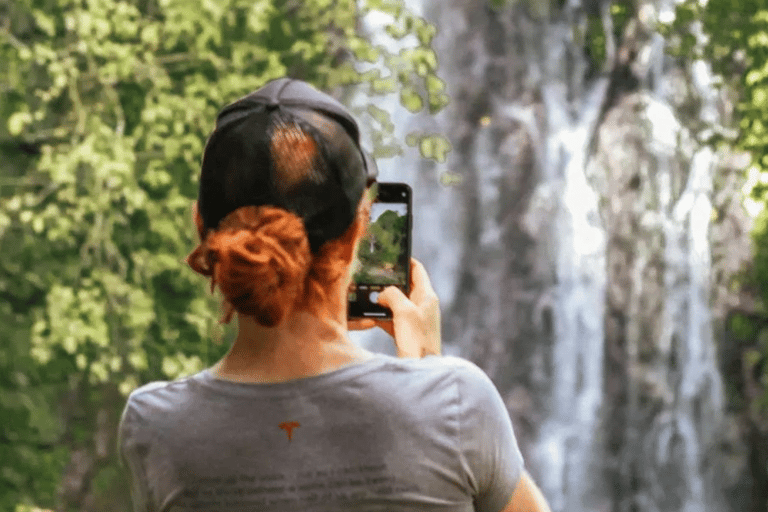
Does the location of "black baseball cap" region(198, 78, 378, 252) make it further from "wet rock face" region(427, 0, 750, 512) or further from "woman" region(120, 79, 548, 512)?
"wet rock face" region(427, 0, 750, 512)

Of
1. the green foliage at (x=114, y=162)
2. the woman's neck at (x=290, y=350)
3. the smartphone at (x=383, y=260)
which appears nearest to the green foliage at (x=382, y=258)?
the smartphone at (x=383, y=260)

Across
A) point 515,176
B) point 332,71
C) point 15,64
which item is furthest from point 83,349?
point 515,176

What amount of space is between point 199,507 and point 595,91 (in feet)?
25.9

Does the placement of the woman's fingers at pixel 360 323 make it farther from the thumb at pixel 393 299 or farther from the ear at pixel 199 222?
the ear at pixel 199 222

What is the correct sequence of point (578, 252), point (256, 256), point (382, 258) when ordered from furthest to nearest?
point (578, 252), point (382, 258), point (256, 256)

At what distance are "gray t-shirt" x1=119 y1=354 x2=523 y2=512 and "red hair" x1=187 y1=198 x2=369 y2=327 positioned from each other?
0.28 ft

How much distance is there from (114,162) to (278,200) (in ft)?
14.0

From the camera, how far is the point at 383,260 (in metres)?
1.54

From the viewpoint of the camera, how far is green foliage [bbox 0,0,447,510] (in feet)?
18.0

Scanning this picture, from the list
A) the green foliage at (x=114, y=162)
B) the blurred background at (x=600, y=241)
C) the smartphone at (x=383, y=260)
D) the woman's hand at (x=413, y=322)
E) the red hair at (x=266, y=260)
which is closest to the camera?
the red hair at (x=266, y=260)

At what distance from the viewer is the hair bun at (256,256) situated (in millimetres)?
1141

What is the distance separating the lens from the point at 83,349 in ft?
18.8

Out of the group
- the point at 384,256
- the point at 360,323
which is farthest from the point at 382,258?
the point at 360,323

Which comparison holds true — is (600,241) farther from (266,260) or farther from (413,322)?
(266,260)
